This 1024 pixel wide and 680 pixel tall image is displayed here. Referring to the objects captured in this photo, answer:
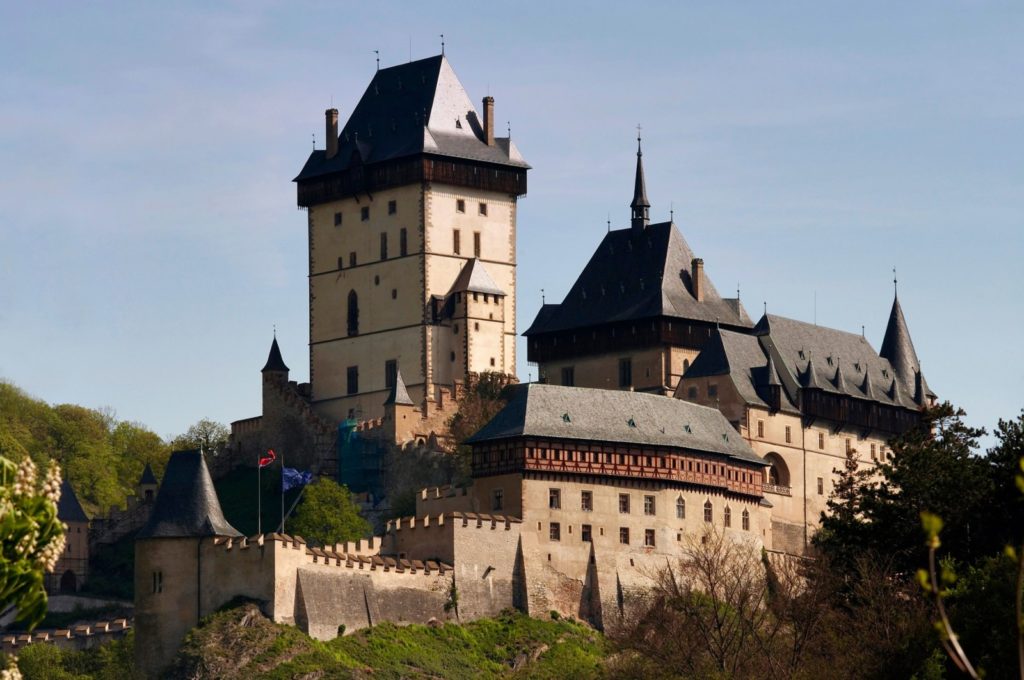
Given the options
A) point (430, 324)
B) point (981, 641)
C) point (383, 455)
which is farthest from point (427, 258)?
point (981, 641)

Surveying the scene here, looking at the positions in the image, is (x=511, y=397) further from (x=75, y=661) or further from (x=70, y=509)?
(x=75, y=661)

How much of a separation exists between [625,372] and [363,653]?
27245mm

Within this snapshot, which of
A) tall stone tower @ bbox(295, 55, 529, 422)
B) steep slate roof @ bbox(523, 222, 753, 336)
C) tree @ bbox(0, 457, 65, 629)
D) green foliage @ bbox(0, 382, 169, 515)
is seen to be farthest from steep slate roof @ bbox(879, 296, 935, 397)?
tree @ bbox(0, 457, 65, 629)

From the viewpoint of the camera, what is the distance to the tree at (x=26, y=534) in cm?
3056

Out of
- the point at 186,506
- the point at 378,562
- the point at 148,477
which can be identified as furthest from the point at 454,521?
the point at 148,477

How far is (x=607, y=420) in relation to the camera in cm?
8919

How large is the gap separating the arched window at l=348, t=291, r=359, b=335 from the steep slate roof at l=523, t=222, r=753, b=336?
684cm

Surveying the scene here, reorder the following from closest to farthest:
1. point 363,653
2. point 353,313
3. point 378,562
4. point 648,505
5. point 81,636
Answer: point 363,653
point 378,562
point 81,636
point 648,505
point 353,313

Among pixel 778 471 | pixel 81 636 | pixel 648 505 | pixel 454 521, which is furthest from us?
pixel 778 471

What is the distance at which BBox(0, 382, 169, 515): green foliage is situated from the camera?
122 metres

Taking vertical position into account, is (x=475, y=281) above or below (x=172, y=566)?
above

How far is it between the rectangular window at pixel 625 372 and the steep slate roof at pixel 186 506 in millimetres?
24633

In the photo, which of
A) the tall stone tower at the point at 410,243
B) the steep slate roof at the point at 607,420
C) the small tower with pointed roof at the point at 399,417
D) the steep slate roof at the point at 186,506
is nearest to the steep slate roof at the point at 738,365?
the steep slate roof at the point at 607,420

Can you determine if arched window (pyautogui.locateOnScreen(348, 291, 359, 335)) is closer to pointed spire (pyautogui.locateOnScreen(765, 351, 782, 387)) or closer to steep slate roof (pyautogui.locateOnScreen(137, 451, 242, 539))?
pointed spire (pyautogui.locateOnScreen(765, 351, 782, 387))
